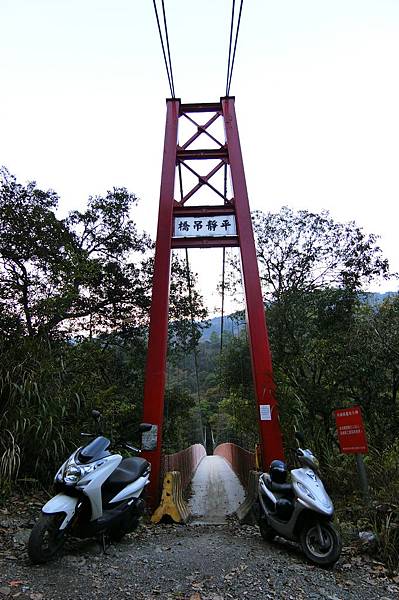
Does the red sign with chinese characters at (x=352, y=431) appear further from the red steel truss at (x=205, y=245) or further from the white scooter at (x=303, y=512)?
the red steel truss at (x=205, y=245)

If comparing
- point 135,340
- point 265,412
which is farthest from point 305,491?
point 135,340

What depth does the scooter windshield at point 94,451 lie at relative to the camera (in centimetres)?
285

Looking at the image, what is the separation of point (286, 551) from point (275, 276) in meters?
8.40

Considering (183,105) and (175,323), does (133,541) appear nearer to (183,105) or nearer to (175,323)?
(175,323)

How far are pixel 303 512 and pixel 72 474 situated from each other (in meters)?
1.70

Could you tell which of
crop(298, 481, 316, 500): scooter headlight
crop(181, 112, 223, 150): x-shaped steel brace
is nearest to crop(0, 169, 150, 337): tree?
crop(181, 112, 223, 150): x-shaped steel brace

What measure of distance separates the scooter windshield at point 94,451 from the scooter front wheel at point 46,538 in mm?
385

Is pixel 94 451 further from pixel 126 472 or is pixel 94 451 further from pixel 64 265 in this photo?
pixel 64 265

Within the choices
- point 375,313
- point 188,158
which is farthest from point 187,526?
point 188,158

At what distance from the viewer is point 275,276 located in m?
11.0

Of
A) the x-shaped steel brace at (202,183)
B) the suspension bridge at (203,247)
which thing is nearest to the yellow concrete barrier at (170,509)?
the suspension bridge at (203,247)

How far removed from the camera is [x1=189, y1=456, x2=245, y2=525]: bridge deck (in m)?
5.25

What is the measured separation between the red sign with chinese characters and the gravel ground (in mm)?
810

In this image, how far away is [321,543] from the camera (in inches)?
111
